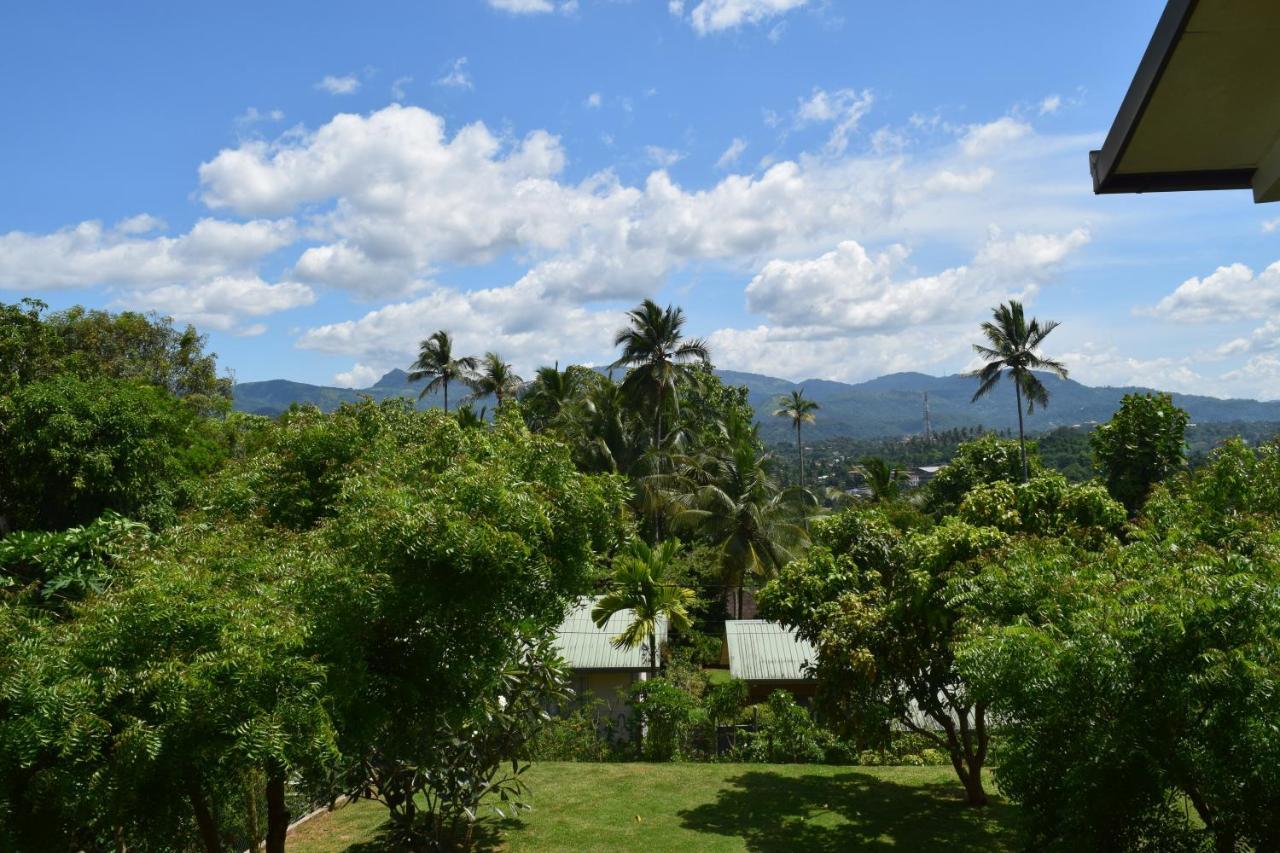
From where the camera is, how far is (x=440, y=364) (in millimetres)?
46938

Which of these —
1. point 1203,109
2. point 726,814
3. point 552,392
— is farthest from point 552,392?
point 1203,109

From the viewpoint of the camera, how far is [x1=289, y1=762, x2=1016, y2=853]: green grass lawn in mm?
12047

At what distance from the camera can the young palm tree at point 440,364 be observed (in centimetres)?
4650

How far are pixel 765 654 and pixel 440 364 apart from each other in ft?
99.9

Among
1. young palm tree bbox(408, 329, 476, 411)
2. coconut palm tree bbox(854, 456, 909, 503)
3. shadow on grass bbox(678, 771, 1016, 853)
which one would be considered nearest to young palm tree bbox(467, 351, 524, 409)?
young palm tree bbox(408, 329, 476, 411)

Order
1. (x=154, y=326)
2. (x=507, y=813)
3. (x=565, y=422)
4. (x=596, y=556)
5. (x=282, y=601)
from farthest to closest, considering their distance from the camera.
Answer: (x=565, y=422) < (x=154, y=326) < (x=507, y=813) < (x=596, y=556) < (x=282, y=601)

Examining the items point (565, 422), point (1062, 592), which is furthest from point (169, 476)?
point (1062, 592)

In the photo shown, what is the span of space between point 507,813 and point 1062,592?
885cm

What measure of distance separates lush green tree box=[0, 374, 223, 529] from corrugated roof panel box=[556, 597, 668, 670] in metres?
9.75

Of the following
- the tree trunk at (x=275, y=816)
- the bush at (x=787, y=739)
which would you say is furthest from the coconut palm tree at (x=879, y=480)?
the tree trunk at (x=275, y=816)

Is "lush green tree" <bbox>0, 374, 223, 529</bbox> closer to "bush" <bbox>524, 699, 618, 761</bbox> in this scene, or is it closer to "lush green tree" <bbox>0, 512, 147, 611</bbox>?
"bush" <bbox>524, 699, 618, 761</bbox>

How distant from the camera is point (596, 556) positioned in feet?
33.4

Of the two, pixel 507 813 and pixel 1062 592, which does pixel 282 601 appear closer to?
pixel 1062 592

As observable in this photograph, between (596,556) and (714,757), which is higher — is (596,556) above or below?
above
